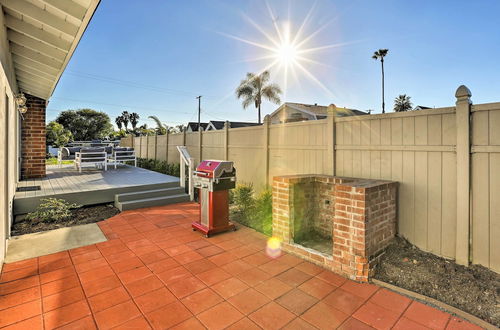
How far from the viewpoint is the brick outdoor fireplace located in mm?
2838

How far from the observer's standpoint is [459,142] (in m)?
2.85

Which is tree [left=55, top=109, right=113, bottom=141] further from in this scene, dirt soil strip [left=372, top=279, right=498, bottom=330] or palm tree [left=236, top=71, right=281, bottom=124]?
dirt soil strip [left=372, top=279, right=498, bottom=330]

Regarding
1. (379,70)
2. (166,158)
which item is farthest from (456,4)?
(379,70)

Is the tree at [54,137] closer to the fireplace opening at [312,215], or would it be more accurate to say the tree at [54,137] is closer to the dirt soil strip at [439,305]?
the fireplace opening at [312,215]

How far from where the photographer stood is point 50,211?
4770 mm

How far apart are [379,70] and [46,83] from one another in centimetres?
3411

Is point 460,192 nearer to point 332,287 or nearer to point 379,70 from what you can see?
point 332,287

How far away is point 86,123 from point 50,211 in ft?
138

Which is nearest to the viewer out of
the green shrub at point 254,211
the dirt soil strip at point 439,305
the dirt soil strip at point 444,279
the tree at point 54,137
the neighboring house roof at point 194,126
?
the dirt soil strip at point 439,305

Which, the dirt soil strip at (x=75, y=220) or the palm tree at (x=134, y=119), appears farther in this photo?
the palm tree at (x=134, y=119)

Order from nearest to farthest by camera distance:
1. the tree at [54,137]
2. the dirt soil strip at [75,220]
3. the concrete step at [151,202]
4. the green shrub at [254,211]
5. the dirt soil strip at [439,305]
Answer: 1. the dirt soil strip at [439,305]
2. the dirt soil strip at [75,220]
3. the green shrub at [254,211]
4. the concrete step at [151,202]
5. the tree at [54,137]

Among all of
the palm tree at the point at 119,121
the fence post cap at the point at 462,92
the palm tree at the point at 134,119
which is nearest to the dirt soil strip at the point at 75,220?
the fence post cap at the point at 462,92

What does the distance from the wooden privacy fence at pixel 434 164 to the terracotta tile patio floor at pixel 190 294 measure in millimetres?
1075

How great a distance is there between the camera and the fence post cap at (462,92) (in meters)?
2.79
